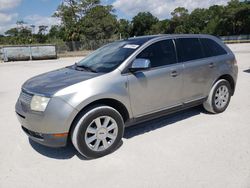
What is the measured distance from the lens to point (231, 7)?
2569 inches

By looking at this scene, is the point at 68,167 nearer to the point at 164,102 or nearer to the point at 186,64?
the point at 164,102

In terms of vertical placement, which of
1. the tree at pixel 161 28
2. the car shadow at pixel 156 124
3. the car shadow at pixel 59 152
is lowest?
the car shadow at pixel 59 152

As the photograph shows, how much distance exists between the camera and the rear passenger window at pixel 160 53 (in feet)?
13.0

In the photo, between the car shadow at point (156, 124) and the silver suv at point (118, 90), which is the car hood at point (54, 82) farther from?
the car shadow at point (156, 124)

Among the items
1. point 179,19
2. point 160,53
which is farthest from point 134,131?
point 179,19

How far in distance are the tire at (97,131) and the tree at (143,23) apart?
91706 millimetres

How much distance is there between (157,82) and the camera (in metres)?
3.92

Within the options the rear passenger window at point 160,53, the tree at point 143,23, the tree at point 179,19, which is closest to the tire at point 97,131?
the rear passenger window at point 160,53

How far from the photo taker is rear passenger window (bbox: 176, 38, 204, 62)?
434cm

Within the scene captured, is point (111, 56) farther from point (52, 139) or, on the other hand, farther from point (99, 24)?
point (99, 24)

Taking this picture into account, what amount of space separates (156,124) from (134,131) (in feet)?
1.66

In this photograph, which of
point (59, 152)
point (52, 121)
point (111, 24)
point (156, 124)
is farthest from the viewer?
point (111, 24)

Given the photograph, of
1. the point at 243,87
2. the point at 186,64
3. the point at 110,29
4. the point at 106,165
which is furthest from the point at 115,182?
the point at 110,29

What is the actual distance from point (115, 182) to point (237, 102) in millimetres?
4208
